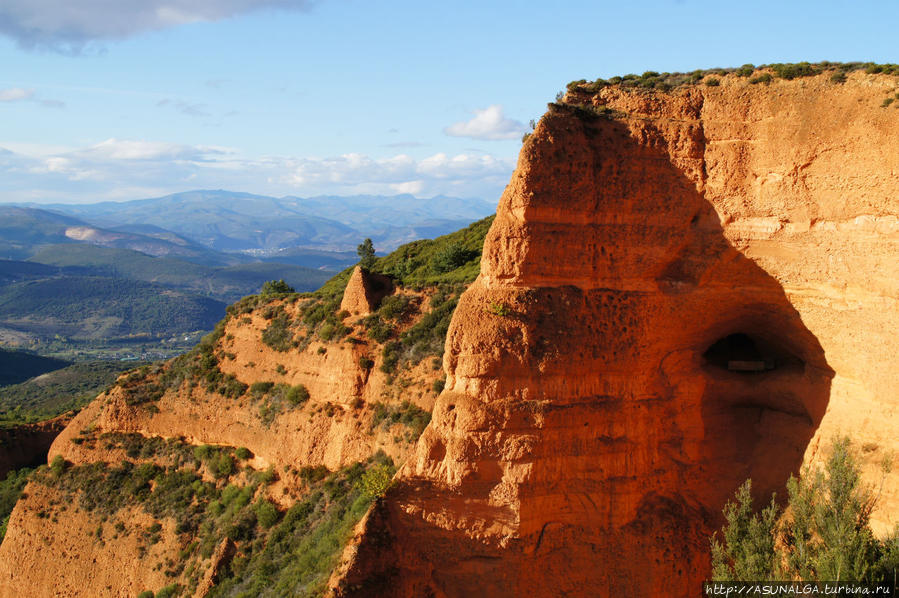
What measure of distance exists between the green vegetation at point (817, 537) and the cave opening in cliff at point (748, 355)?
3412 mm

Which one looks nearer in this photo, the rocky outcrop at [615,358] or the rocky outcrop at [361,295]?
the rocky outcrop at [615,358]

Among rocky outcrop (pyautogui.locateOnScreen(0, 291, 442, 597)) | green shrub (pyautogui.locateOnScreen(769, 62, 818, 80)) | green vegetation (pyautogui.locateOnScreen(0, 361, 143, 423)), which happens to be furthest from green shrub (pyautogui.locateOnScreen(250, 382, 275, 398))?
green vegetation (pyautogui.locateOnScreen(0, 361, 143, 423))

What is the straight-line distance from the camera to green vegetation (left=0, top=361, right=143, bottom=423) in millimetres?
70787

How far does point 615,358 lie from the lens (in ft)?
65.4

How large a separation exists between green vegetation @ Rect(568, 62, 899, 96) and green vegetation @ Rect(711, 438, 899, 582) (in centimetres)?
995

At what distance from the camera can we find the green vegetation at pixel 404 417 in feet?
94.8

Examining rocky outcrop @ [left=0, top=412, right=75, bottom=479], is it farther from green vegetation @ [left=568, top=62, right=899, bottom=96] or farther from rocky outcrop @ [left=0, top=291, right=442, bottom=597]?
green vegetation @ [left=568, top=62, right=899, bottom=96]

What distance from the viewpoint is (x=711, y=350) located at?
22.5 m

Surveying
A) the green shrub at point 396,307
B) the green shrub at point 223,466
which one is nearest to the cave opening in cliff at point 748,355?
the green shrub at point 396,307

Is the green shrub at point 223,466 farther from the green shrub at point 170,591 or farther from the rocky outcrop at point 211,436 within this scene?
the green shrub at point 170,591

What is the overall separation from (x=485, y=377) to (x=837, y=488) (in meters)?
9.26

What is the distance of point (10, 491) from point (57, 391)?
5005 centimetres

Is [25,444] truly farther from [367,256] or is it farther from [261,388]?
[367,256]

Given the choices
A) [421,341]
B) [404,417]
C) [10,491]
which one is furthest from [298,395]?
[10,491]
